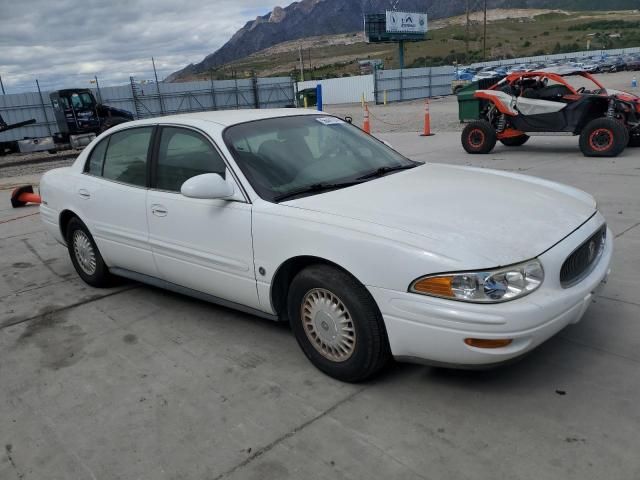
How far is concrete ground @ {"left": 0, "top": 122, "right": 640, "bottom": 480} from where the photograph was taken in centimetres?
244

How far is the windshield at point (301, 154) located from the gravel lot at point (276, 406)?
105 centimetres

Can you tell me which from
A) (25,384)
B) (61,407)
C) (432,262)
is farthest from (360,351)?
(25,384)

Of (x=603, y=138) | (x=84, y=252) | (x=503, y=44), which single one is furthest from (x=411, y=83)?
(x=503, y=44)

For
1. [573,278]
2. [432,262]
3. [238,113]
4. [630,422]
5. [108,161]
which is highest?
[238,113]

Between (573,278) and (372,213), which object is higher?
(372,213)

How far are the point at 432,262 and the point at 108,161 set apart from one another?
305cm

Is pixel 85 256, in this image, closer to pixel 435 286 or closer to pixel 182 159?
pixel 182 159

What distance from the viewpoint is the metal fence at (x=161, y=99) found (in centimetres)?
2677

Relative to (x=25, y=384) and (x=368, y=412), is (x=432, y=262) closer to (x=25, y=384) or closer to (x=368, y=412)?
(x=368, y=412)

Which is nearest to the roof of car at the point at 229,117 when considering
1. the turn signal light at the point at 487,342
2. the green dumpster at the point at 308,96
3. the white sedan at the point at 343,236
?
the white sedan at the point at 343,236

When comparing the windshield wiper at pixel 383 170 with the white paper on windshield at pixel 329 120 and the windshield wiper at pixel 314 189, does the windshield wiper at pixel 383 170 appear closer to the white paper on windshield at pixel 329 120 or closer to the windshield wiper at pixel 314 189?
the windshield wiper at pixel 314 189

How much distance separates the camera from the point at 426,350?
268cm

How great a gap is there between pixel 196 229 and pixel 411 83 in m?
37.5

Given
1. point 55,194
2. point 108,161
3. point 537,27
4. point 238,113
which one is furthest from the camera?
point 537,27
